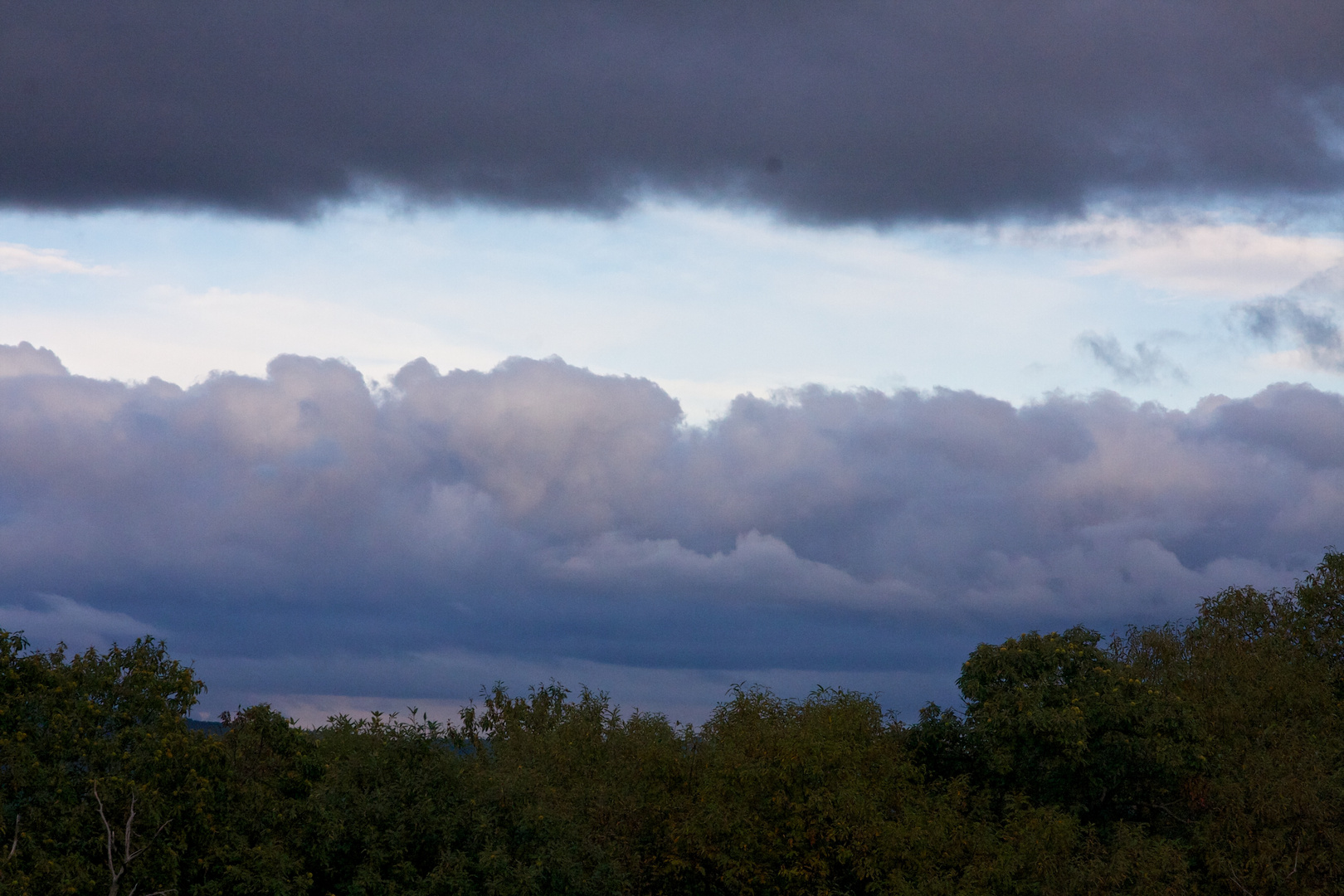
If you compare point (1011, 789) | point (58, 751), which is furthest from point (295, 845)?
point (1011, 789)

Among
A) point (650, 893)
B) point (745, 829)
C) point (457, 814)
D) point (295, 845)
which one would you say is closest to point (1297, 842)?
point (745, 829)

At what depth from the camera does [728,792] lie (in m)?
32.8

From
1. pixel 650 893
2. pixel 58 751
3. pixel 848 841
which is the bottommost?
pixel 650 893

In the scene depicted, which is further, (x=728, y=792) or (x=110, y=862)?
(x=728, y=792)

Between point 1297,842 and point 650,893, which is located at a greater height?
point 1297,842

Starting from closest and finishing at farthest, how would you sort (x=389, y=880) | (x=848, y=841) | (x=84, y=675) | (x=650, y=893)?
(x=84, y=675), (x=389, y=880), (x=848, y=841), (x=650, y=893)

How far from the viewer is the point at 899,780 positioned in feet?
110

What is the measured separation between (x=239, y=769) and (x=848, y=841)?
48.8 ft

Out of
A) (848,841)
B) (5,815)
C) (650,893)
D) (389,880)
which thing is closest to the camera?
(5,815)

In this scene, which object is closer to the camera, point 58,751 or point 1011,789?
point 58,751

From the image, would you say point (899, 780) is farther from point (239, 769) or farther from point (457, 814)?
point (239, 769)

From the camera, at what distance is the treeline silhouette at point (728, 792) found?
945 inches

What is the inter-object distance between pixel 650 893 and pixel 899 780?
744 cm

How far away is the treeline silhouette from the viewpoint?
2402 centimetres
